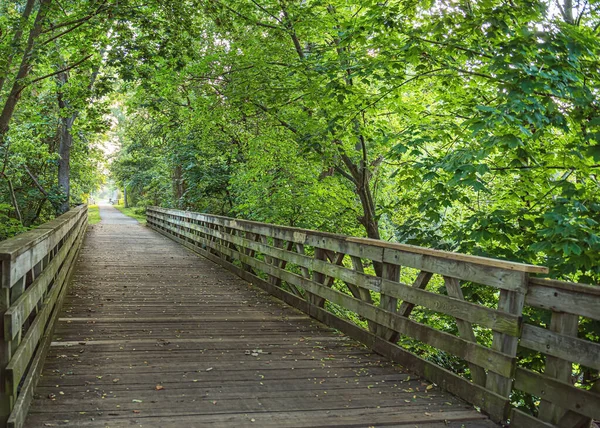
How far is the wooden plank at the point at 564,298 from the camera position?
2807mm

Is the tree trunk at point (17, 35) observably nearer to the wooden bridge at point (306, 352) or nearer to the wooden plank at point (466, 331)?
the wooden bridge at point (306, 352)

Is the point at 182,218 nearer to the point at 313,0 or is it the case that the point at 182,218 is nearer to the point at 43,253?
the point at 313,0

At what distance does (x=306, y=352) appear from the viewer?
4945 mm

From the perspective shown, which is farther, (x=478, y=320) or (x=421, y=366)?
(x=421, y=366)

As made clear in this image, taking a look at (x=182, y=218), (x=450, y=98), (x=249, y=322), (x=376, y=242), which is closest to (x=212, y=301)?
(x=249, y=322)

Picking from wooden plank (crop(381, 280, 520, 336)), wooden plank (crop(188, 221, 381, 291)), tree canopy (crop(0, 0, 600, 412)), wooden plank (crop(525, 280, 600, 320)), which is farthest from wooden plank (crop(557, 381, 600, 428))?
wooden plank (crop(188, 221, 381, 291))

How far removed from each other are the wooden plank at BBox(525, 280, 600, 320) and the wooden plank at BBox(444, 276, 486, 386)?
0.65 meters

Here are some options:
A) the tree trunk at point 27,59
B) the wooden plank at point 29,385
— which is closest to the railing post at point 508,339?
the wooden plank at point 29,385

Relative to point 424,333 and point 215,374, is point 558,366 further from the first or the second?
point 215,374

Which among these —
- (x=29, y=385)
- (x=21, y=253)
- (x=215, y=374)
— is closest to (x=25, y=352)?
(x=29, y=385)

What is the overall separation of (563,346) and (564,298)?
0.90 ft

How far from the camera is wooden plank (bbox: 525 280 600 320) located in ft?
9.21

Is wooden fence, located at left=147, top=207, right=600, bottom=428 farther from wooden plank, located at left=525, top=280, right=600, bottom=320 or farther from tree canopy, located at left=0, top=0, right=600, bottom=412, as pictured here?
tree canopy, located at left=0, top=0, right=600, bottom=412

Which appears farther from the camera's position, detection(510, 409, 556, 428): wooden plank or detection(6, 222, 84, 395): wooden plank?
detection(510, 409, 556, 428): wooden plank
